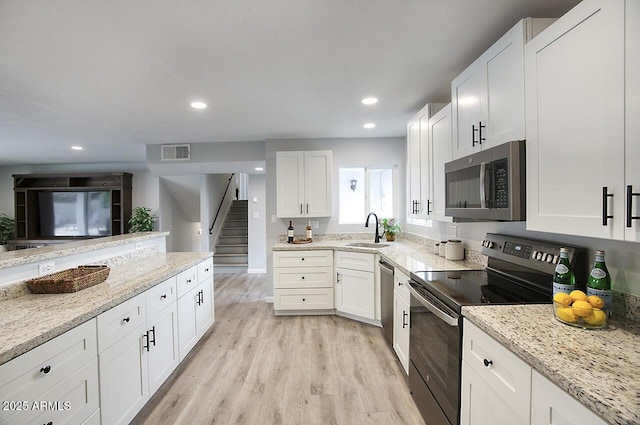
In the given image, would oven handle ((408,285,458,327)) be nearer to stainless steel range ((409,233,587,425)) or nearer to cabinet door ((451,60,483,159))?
stainless steel range ((409,233,587,425))

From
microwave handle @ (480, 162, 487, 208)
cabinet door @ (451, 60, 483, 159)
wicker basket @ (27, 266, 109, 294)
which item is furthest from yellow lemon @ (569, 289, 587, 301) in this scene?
wicker basket @ (27, 266, 109, 294)

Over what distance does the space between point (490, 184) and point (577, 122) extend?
0.52m

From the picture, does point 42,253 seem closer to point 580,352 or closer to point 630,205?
point 580,352

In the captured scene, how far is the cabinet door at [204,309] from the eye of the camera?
2.86 m

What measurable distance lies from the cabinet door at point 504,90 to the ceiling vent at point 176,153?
388 cm

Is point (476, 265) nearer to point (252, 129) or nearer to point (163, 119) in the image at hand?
point (252, 129)

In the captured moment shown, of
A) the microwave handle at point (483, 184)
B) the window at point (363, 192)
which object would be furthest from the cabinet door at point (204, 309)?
the microwave handle at point (483, 184)

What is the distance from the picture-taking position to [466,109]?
6.24 ft

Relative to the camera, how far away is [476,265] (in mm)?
2273

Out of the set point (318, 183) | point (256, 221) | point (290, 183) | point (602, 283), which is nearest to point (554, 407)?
point (602, 283)

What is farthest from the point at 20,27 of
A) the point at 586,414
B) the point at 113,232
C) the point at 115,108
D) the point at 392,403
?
the point at 113,232

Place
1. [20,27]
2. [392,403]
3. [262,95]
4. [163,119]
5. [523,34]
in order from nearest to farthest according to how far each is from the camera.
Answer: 1. [523,34]
2. [20,27]
3. [392,403]
4. [262,95]
5. [163,119]

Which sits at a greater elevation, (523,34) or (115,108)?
(115,108)

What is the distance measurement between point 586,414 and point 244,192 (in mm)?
9468
